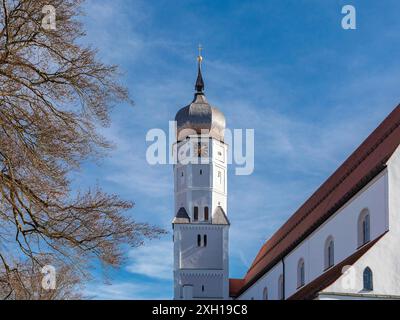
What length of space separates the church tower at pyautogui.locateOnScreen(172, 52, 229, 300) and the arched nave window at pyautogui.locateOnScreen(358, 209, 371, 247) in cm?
3359

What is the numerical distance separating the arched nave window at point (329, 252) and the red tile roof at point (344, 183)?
0.97m

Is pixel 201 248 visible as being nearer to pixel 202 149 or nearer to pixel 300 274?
pixel 202 149

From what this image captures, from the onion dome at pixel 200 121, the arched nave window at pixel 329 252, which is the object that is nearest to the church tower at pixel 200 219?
the onion dome at pixel 200 121

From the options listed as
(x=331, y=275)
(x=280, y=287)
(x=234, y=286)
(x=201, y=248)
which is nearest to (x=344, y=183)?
(x=331, y=275)

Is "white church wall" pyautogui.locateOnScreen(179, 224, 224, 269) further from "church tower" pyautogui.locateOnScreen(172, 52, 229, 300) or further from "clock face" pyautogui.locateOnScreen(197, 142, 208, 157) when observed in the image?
"clock face" pyautogui.locateOnScreen(197, 142, 208, 157)

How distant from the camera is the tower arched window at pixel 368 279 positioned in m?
28.9

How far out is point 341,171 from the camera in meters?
39.4

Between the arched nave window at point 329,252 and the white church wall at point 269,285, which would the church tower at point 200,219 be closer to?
the white church wall at point 269,285

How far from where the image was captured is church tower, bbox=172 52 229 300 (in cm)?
6544

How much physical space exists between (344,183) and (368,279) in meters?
8.19

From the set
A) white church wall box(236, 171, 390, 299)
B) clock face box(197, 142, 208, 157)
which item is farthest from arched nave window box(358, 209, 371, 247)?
clock face box(197, 142, 208, 157)

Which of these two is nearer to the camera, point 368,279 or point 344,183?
point 368,279

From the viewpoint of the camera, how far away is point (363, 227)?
32125 mm
